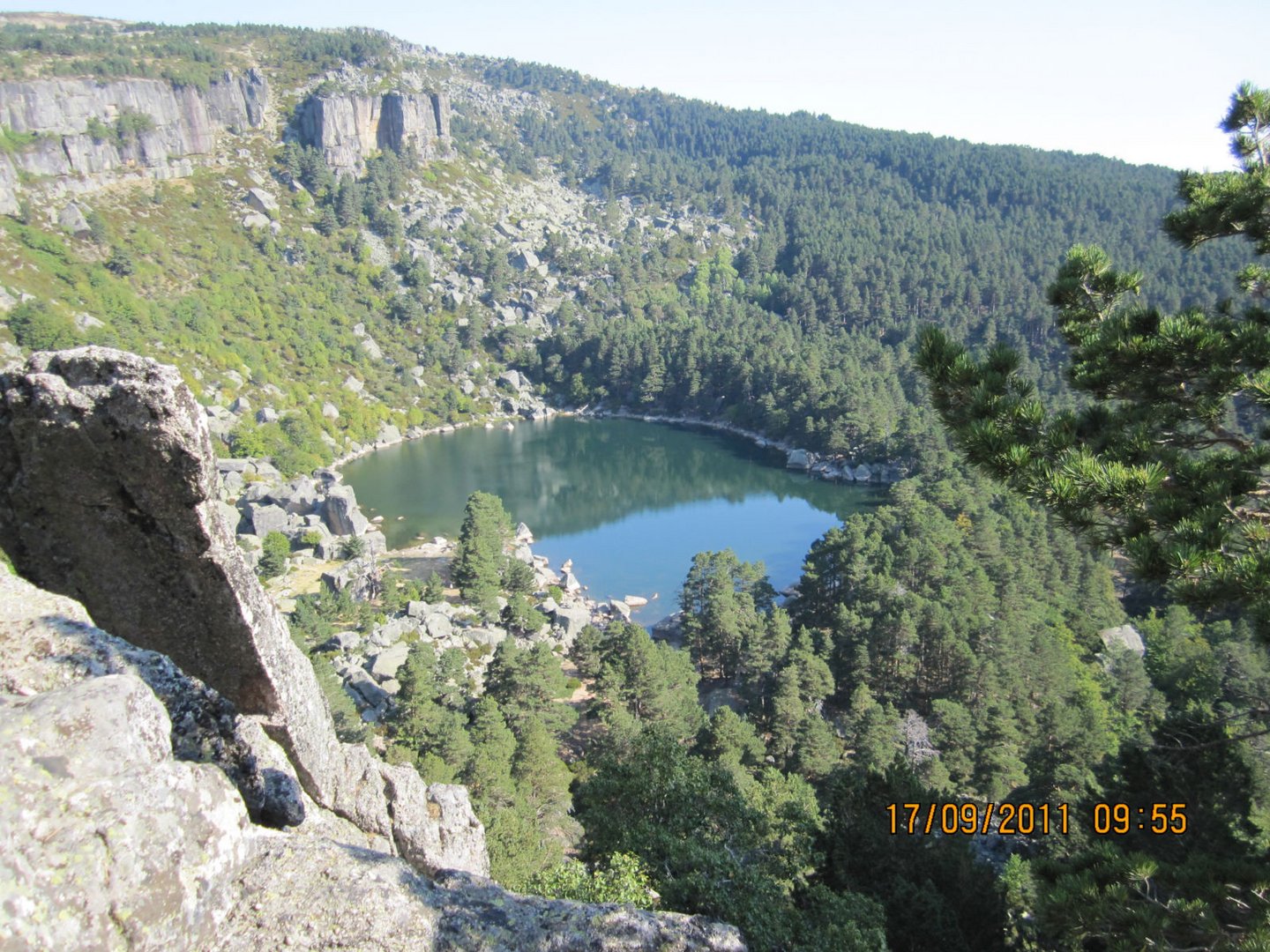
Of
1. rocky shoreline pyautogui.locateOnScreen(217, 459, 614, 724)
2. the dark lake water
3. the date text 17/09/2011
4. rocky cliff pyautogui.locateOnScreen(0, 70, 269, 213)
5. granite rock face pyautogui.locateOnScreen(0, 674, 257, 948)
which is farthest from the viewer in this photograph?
rocky cliff pyautogui.locateOnScreen(0, 70, 269, 213)

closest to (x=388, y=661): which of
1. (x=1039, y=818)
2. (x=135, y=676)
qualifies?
(x=1039, y=818)

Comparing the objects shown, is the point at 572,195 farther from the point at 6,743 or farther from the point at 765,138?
the point at 6,743

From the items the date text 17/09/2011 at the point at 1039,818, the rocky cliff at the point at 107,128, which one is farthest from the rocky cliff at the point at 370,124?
the date text 17/09/2011 at the point at 1039,818

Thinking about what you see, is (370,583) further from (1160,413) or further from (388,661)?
(1160,413)

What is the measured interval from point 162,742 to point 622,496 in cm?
5275

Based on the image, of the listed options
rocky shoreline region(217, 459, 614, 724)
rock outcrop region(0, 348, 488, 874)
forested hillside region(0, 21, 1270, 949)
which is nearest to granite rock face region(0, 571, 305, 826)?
rock outcrop region(0, 348, 488, 874)

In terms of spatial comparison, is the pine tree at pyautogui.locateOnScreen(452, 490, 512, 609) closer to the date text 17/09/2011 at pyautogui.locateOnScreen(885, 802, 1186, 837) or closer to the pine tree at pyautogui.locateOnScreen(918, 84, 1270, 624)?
the date text 17/09/2011 at pyautogui.locateOnScreen(885, 802, 1186, 837)

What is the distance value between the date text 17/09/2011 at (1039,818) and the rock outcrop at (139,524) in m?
10.3

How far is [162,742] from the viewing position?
421 centimetres

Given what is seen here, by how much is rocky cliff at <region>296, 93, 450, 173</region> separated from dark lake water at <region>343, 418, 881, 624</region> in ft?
192

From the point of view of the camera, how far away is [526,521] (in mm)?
50062

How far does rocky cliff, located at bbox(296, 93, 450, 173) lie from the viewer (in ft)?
346

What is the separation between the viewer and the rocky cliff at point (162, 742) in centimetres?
344

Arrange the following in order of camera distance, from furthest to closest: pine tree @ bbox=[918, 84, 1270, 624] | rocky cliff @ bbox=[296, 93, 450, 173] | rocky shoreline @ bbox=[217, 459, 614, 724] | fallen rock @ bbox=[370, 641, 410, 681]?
1. rocky cliff @ bbox=[296, 93, 450, 173]
2. rocky shoreline @ bbox=[217, 459, 614, 724]
3. fallen rock @ bbox=[370, 641, 410, 681]
4. pine tree @ bbox=[918, 84, 1270, 624]
